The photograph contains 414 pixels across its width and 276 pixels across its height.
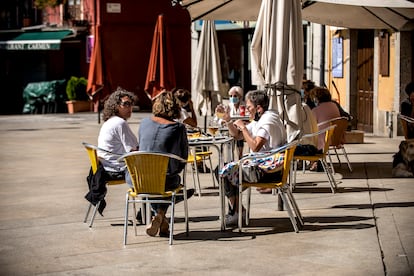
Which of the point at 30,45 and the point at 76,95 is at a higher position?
the point at 30,45

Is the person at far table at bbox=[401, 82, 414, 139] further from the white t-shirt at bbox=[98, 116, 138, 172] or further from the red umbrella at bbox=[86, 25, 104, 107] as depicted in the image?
the red umbrella at bbox=[86, 25, 104, 107]

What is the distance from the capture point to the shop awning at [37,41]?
37.3 metres

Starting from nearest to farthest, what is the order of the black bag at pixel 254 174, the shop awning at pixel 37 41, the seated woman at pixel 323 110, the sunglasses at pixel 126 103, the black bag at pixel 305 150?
the black bag at pixel 254 174 → the sunglasses at pixel 126 103 → the black bag at pixel 305 150 → the seated woman at pixel 323 110 → the shop awning at pixel 37 41

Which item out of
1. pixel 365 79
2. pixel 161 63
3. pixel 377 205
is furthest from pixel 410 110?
pixel 365 79

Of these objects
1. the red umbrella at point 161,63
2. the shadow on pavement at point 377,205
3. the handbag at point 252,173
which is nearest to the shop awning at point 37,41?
the red umbrella at point 161,63

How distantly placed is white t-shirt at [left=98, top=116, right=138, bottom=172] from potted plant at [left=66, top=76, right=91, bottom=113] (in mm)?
24137

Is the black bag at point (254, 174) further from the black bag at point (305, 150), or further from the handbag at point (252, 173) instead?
the black bag at point (305, 150)

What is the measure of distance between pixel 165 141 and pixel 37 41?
1196 inches

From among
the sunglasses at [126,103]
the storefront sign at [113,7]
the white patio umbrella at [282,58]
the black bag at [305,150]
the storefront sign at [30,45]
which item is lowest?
the black bag at [305,150]

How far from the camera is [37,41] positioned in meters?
38.4

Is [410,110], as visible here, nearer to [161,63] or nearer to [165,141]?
[165,141]

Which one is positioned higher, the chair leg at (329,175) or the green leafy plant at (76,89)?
the green leafy plant at (76,89)

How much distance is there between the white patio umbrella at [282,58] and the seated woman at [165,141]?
2060 millimetres

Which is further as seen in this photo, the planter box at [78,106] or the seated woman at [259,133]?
the planter box at [78,106]
